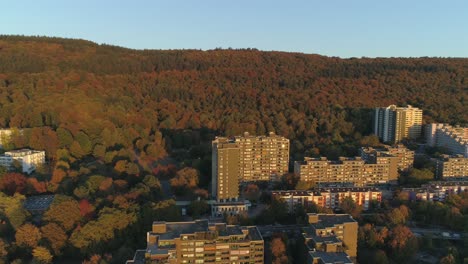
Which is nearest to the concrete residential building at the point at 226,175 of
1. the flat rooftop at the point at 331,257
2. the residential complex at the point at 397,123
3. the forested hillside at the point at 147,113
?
the forested hillside at the point at 147,113

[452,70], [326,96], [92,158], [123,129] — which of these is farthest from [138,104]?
[452,70]

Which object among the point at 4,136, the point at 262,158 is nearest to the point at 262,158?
the point at 262,158

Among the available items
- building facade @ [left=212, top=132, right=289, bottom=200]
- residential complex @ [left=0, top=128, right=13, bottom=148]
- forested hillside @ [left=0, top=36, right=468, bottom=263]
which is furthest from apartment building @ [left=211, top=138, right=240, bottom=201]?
residential complex @ [left=0, top=128, right=13, bottom=148]

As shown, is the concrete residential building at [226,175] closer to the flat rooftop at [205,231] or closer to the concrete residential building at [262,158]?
the concrete residential building at [262,158]

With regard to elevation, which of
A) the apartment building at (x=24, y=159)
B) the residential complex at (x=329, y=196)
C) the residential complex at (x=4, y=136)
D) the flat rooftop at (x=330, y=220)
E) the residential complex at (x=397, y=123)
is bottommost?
the residential complex at (x=329, y=196)

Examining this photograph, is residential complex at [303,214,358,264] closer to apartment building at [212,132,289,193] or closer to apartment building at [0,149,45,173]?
apartment building at [212,132,289,193]

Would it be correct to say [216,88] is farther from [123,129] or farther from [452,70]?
[452,70]
